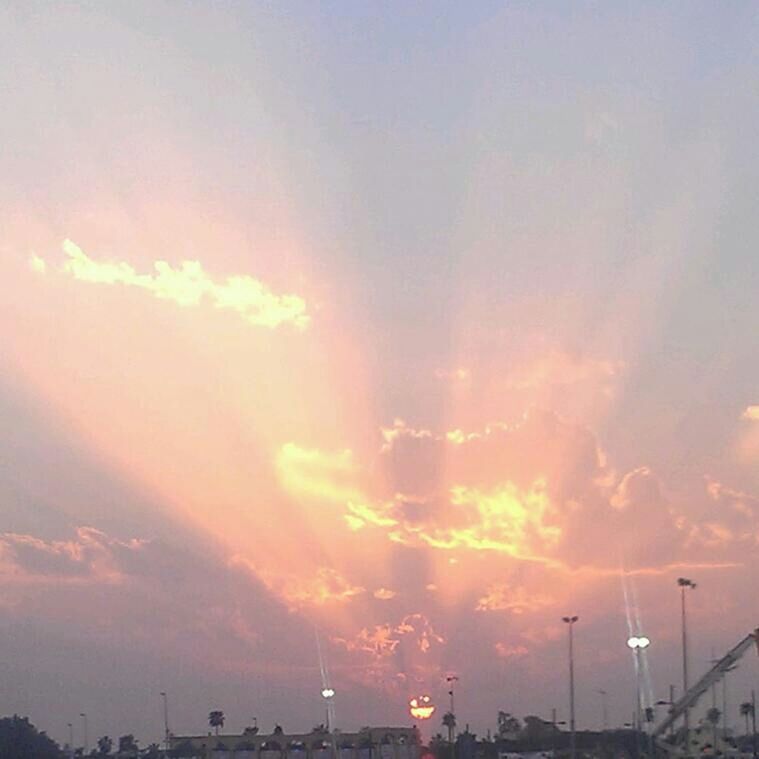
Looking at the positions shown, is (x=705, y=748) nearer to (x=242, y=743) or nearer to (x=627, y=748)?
(x=627, y=748)

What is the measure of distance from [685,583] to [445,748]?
65740 millimetres

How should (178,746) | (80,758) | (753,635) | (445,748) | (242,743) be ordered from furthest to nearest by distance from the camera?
1. (80,758)
2. (445,748)
3. (178,746)
4. (242,743)
5. (753,635)

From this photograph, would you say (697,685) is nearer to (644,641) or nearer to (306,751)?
(644,641)

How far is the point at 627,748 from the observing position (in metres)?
131

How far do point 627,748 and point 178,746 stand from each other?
155 feet

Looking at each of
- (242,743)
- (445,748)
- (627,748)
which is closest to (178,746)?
(242,743)

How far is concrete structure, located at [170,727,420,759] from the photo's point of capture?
117 m

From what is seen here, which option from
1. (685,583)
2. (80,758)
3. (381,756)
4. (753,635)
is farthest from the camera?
(80,758)

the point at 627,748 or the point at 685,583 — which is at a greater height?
the point at 685,583

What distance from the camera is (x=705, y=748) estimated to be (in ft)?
290

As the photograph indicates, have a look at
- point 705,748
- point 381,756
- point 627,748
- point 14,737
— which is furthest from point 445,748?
point 705,748

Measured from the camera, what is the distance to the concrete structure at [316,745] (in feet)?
383

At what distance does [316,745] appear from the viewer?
125 meters

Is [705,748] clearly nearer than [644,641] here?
No
